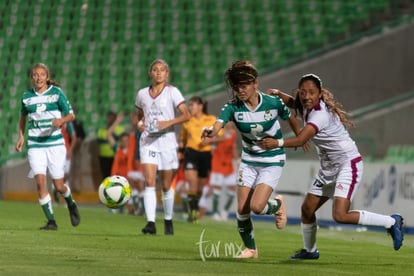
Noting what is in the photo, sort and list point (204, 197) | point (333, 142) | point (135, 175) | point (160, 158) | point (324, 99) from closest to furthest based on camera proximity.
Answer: point (324, 99) < point (333, 142) < point (160, 158) < point (204, 197) < point (135, 175)

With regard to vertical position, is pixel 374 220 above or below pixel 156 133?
below

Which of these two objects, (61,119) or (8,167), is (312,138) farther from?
(8,167)

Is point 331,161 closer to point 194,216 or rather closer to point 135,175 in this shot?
point 194,216

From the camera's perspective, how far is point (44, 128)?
1584cm

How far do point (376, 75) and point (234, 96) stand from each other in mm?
17631

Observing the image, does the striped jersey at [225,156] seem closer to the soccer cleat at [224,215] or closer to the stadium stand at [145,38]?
the soccer cleat at [224,215]

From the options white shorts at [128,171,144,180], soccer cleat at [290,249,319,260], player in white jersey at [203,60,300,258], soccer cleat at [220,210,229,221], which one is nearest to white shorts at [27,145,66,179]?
player in white jersey at [203,60,300,258]

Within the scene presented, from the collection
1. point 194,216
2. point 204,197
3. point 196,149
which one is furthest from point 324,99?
point 204,197

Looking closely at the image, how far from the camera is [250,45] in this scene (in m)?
30.8

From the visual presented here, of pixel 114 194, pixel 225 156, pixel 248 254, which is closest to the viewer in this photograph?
pixel 248 254

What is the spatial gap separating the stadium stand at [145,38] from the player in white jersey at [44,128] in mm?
13211

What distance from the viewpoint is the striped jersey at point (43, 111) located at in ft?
51.8

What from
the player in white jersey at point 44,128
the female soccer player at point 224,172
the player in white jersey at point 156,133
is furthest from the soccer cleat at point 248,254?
the female soccer player at point 224,172

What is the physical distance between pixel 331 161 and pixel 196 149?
9054mm
